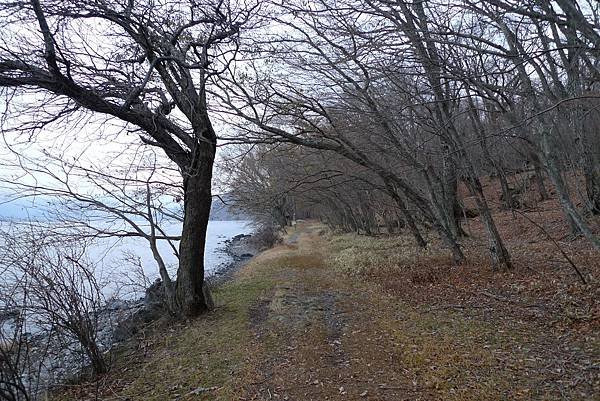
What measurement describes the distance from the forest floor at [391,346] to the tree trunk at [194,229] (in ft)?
2.05

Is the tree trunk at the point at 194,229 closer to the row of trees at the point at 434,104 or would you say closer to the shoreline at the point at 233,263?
the row of trees at the point at 434,104

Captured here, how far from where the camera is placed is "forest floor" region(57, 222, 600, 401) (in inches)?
173

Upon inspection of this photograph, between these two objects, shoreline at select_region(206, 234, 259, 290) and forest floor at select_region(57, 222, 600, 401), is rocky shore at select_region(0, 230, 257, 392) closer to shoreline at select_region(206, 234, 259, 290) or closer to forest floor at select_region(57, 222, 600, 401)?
forest floor at select_region(57, 222, 600, 401)

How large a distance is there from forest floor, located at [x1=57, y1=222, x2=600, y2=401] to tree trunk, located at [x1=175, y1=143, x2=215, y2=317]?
0.63m

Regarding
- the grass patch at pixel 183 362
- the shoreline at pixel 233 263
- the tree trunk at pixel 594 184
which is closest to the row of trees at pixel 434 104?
the tree trunk at pixel 594 184

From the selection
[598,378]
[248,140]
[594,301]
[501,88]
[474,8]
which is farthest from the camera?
[248,140]

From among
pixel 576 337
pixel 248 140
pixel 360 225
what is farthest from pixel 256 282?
pixel 360 225

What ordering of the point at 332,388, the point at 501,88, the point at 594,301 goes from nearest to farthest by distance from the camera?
1. the point at 332,388
2. the point at 594,301
3. the point at 501,88

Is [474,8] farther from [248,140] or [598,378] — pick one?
[248,140]

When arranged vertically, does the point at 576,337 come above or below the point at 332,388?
below


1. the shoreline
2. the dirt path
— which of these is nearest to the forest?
the dirt path

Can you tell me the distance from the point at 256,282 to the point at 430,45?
9457mm

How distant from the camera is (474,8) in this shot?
5.37m

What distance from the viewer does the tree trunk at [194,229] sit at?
340 inches
